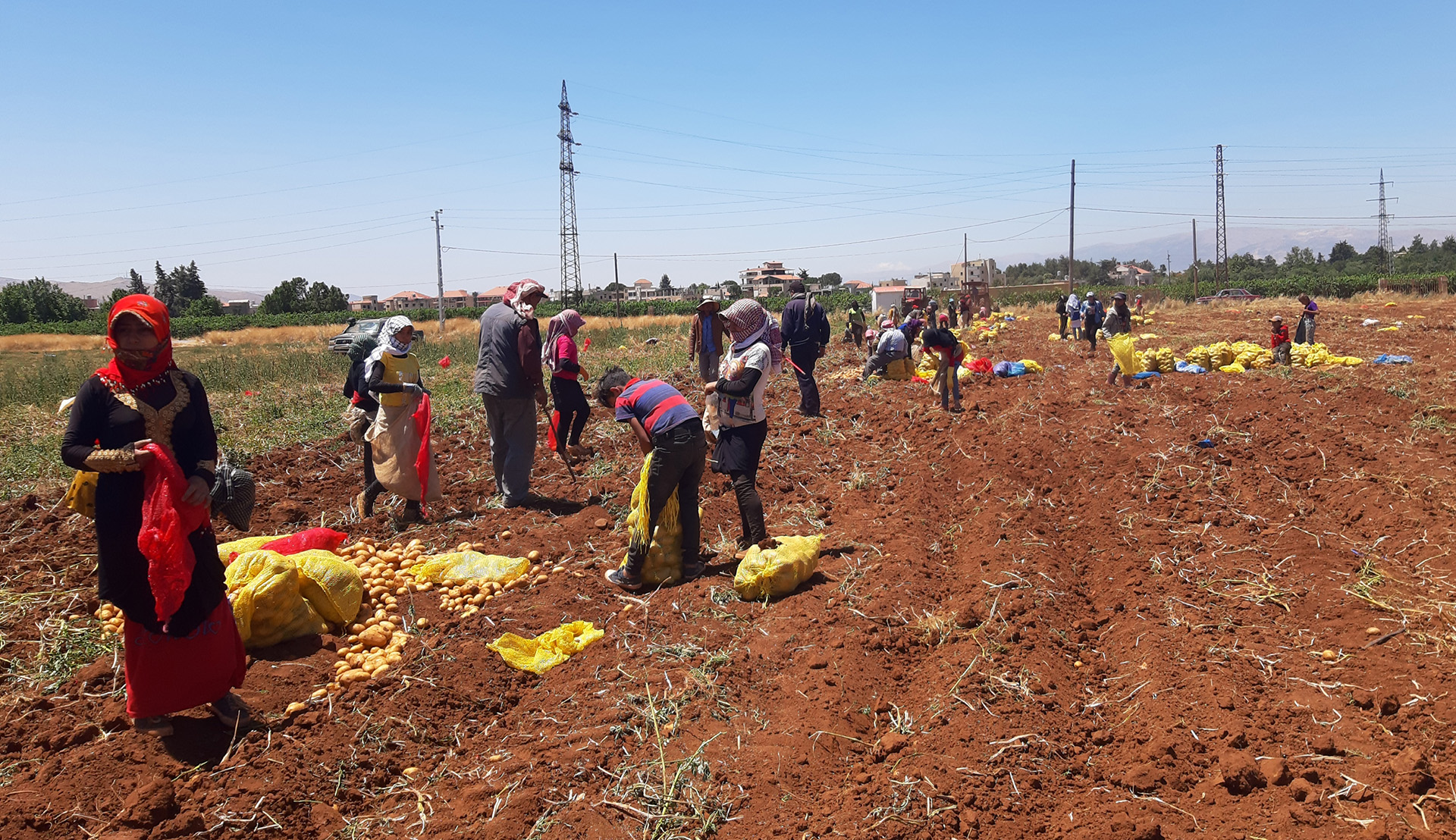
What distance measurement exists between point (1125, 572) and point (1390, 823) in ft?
8.42

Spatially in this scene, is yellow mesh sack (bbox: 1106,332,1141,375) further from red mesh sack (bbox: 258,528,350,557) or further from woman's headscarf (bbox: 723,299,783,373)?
red mesh sack (bbox: 258,528,350,557)

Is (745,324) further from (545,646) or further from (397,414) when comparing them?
(397,414)

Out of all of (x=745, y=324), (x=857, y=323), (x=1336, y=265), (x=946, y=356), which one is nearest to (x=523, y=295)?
(x=745, y=324)

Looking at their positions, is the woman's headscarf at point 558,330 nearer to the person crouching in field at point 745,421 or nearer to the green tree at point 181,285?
the person crouching in field at point 745,421

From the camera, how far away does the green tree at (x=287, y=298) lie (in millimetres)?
61250

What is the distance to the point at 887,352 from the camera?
1298 centimetres

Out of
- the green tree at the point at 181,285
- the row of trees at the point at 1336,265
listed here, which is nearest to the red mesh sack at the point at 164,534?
the row of trees at the point at 1336,265

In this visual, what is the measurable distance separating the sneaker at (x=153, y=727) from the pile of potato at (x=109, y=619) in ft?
4.35

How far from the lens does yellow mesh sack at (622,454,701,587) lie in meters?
5.13

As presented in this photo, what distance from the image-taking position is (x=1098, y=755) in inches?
134

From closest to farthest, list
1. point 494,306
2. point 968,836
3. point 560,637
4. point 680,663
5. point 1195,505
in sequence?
point 968,836, point 680,663, point 560,637, point 1195,505, point 494,306

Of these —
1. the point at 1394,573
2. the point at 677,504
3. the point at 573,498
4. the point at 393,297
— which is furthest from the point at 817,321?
the point at 393,297

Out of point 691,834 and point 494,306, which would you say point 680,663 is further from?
point 494,306

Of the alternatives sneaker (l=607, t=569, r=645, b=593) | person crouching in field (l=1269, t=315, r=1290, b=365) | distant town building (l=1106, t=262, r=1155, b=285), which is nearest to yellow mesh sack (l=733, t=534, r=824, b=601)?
sneaker (l=607, t=569, r=645, b=593)
